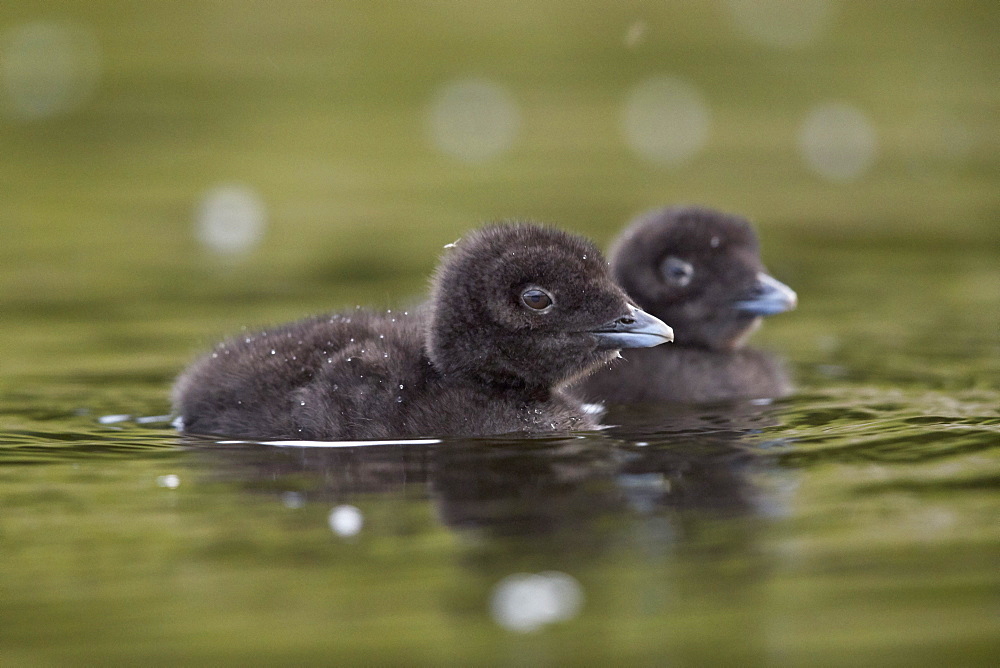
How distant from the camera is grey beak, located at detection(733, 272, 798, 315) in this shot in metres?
9.41

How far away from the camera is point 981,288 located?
1263 cm

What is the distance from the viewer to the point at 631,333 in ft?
25.2

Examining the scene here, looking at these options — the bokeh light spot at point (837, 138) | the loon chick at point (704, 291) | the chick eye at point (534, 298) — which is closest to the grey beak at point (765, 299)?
the loon chick at point (704, 291)

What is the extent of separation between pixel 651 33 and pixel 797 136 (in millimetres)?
3622

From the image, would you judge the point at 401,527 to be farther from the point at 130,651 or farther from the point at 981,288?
the point at 981,288

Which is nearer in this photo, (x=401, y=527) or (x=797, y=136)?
(x=401, y=527)

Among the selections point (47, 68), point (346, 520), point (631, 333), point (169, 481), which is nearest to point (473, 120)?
point (47, 68)

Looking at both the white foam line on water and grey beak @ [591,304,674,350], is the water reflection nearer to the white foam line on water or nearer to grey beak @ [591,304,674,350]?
the white foam line on water

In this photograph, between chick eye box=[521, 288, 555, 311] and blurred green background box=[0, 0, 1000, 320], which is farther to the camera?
blurred green background box=[0, 0, 1000, 320]

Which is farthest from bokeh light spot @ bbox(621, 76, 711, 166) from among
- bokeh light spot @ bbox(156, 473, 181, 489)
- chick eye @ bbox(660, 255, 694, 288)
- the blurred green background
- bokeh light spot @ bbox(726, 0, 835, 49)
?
bokeh light spot @ bbox(156, 473, 181, 489)

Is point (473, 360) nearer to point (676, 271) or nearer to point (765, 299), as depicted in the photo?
point (676, 271)

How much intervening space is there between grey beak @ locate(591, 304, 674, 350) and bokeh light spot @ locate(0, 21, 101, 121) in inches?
706

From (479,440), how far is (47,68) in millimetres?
22761

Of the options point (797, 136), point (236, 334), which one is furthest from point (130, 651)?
point (797, 136)
